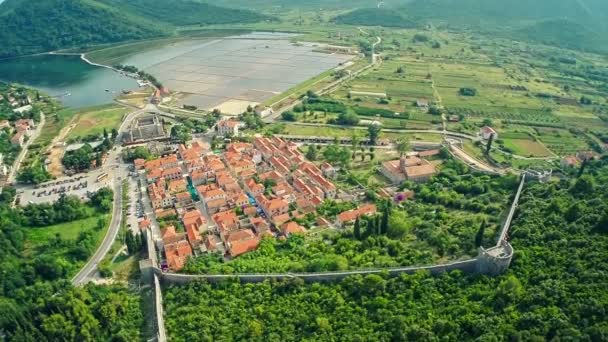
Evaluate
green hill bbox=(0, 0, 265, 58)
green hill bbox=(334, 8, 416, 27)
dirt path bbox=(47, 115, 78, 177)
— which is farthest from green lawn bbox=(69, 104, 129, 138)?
green hill bbox=(334, 8, 416, 27)

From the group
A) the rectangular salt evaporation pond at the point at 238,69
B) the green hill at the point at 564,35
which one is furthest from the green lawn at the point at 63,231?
the green hill at the point at 564,35

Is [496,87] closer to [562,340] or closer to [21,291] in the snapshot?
[562,340]

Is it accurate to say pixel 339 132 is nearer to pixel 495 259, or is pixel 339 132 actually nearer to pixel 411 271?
pixel 411 271

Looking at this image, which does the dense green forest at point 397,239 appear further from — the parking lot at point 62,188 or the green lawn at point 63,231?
the parking lot at point 62,188

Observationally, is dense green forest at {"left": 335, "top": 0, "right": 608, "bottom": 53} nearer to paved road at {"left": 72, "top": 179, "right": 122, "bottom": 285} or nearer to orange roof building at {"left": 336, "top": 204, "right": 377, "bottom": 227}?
orange roof building at {"left": 336, "top": 204, "right": 377, "bottom": 227}

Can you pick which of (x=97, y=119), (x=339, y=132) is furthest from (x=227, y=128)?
(x=97, y=119)

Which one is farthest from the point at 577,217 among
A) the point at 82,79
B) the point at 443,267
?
the point at 82,79
